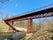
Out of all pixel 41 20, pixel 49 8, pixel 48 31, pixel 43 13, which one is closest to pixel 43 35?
pixel 48 31

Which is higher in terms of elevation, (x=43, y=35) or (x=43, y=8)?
(x=43, y=8)

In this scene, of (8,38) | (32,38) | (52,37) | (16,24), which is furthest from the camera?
(16,24)

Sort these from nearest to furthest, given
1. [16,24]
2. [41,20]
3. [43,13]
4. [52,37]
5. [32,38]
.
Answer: [52,37]
[32,38]
[43,13]
[41,20]
[16,24]

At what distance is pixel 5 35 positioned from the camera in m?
4.45

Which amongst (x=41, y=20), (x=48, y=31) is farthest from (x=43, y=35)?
(x=41, y=20)

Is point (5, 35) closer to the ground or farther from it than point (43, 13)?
closer to the ground

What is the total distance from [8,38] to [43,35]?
1.87 metres

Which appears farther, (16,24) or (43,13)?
(16,24)

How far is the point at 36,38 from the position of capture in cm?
601

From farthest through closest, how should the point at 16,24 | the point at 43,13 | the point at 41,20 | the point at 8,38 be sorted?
the point at 16,24 → the point at 41,20 → the point at 43,13 → the point at 8,38

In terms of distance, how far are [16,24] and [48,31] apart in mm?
6672

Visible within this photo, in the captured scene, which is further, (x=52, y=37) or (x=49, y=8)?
(x=49, y=8)

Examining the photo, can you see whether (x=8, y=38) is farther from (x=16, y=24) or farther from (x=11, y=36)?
(x=16, y=24)

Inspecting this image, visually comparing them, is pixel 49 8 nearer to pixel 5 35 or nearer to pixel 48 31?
pixel 48 31
